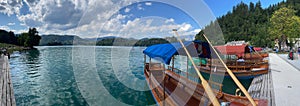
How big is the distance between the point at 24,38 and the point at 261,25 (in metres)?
93.6

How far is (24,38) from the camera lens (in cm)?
7388

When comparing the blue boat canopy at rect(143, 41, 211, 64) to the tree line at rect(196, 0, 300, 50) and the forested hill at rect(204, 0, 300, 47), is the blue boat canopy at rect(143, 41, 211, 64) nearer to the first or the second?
the tree line at rect(196, 0, 300, 50)

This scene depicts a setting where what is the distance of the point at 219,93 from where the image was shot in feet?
17.8

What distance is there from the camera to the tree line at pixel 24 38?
7256cm

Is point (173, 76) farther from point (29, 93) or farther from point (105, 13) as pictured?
point (29, 93)

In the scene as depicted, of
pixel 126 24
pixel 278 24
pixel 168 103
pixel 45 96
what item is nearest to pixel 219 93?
pixel 168 103

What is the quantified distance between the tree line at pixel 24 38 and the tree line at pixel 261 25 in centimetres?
6660

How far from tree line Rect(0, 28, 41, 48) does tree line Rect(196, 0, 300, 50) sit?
66.6 meters

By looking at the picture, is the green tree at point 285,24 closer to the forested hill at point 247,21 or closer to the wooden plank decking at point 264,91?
the wooden plank decking at point 264,91

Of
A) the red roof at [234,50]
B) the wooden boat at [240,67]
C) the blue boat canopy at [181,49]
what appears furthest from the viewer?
the red roof at [234,50]

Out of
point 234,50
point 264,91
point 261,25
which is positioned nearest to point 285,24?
point 234,50

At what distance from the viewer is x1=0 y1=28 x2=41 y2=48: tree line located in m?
72.6

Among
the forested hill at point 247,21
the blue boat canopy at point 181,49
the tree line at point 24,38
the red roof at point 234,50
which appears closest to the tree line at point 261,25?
the forested hill at point 247,21

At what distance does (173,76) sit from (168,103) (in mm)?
3797
